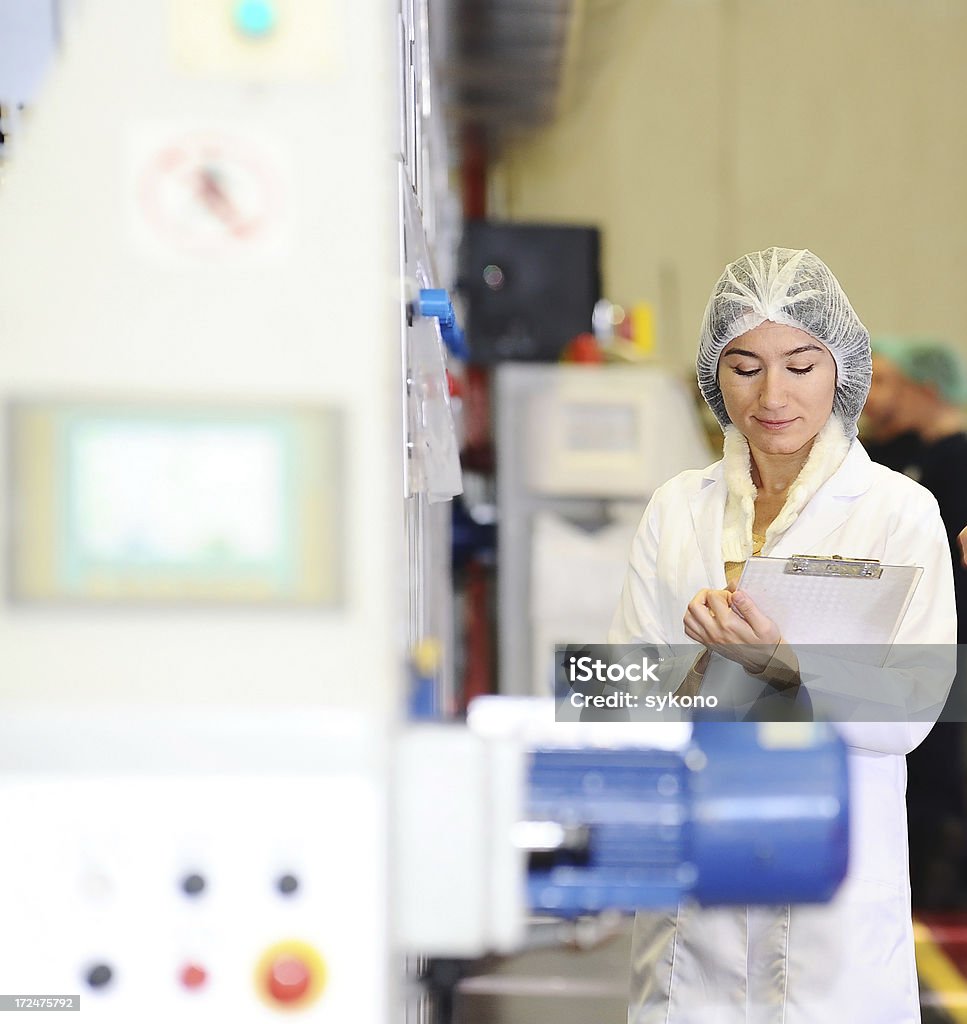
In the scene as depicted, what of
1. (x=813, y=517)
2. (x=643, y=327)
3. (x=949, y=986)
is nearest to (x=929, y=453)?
(x=813, y=517)

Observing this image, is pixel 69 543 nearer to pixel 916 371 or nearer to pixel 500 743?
pixel 500 743

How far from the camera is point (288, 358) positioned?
0.77 metres

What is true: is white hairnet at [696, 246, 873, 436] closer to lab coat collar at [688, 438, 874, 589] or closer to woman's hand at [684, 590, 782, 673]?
lab coat collar at [688, 438, 874, 589]

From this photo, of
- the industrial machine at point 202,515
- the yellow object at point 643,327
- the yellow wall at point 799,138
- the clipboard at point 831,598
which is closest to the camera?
the industrial machine at point 202,515

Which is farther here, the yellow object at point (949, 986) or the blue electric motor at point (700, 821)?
the yellow object at point (949, 986)

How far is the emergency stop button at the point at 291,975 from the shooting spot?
2.54ft

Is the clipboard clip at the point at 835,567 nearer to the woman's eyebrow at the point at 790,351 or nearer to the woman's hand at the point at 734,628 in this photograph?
the woman's hand at the point at 734,628

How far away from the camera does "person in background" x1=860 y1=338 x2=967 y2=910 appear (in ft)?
3.92

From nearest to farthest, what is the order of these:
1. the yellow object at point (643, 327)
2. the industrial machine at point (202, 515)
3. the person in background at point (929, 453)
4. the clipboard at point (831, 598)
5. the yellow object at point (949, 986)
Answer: the industrial machine at point (202, 515), the clipboard at point (831, 598), the person in background at point (929, 453), the yellow object at point (949, 986), the yellow object at point (643, 327)

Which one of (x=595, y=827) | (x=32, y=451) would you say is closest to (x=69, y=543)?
Answer: (x=32, y=451)

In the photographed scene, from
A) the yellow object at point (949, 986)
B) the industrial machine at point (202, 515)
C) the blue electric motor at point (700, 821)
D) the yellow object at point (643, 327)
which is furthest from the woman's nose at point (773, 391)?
the yellow object at point (643, 327)

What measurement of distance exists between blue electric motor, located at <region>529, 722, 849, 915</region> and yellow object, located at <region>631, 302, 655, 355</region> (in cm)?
217

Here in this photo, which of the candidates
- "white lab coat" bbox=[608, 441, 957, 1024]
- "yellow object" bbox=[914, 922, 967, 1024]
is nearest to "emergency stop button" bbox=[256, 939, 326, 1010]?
"white lab coat" bbox=[608, 441, 957, 1024]

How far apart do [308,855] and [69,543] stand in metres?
0.29
